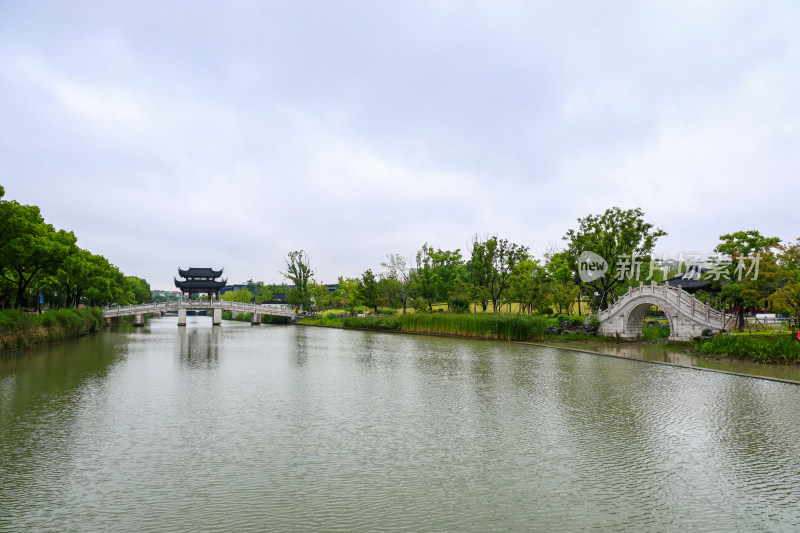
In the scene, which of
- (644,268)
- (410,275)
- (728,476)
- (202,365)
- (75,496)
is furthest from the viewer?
(410,275)

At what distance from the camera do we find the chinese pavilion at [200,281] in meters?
75.4

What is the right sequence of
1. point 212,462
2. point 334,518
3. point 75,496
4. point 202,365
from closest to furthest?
point 334,518 < point 75,496 < point 212,462 < point 202,365

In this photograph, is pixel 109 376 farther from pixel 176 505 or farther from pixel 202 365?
pixel 176 505

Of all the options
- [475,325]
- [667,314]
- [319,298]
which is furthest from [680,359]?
[319,298]

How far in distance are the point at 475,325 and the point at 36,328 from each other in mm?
27190

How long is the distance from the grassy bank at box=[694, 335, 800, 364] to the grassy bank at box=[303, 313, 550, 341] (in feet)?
33.5

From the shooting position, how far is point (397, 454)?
313 inches

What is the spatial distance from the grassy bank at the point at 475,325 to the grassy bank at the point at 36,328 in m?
25.3

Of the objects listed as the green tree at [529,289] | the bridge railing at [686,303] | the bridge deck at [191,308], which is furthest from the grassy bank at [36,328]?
the bridge railing at [686,303]

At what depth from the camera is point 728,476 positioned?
7004 mm

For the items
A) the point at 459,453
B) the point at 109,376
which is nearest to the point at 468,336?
the point at 109,376

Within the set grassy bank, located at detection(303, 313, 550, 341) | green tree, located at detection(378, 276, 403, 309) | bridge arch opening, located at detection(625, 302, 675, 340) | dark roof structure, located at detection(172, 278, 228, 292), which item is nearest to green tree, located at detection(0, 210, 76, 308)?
grassy bank, located at detection(303, 313, 550, 341)

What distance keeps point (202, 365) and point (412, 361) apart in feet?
29.1

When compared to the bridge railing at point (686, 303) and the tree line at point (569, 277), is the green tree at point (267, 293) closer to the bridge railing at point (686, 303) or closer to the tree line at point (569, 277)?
the tree line at point (569, 277)
